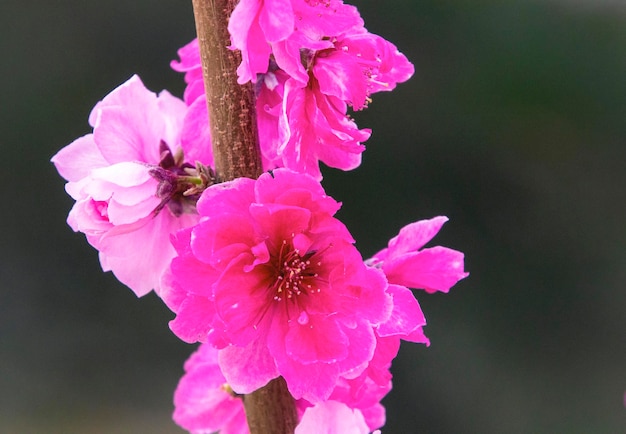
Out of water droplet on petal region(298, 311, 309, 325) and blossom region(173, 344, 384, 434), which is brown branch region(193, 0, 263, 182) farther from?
blossom region(173, 344, 384, 434)

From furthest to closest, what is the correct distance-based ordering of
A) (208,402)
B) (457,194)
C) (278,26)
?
1. (457,194)
2. (208,402)
3. (278,26)

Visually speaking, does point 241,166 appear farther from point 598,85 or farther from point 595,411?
point 595,411

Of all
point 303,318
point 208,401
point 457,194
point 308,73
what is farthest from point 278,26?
point 457,194

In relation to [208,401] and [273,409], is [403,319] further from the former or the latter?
[208,401]

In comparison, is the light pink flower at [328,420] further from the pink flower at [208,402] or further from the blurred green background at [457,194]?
the blurred green background at [457,194]

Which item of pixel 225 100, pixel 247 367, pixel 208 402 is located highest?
pixel 225 100

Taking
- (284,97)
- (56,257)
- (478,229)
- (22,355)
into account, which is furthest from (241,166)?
(22,355)

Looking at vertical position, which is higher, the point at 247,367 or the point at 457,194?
the point at 247,367

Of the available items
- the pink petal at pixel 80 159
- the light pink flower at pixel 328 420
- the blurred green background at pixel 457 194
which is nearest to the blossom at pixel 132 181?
the pink petal at pixel 80 159
